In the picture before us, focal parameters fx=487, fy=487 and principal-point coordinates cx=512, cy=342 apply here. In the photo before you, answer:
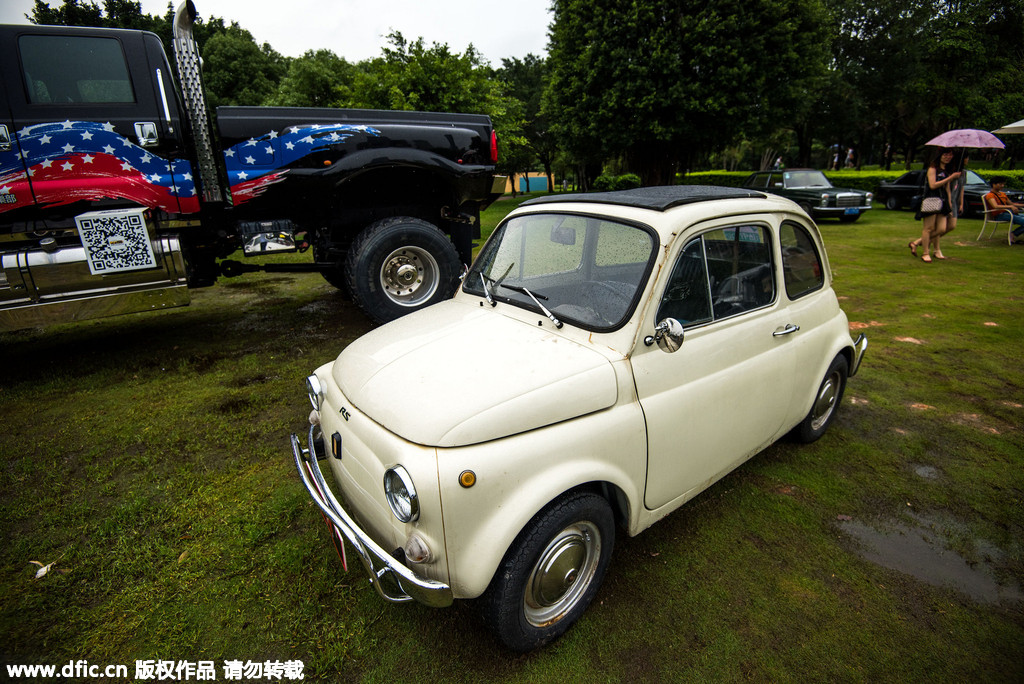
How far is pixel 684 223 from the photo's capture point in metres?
2.38

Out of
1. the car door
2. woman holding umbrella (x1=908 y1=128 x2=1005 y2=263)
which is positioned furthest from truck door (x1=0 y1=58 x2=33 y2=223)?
woman holding umbrella (x1=908 y1=128 x2=1005 y2=263)

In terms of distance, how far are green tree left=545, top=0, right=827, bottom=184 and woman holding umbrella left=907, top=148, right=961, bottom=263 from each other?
295 inches

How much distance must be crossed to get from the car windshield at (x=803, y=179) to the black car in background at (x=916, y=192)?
2.66 m

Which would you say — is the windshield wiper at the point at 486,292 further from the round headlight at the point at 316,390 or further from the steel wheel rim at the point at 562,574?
the steel wheel rim at the point at 562,574

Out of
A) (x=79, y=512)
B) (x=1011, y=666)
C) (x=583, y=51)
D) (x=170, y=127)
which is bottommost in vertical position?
(x=1011, y=666)

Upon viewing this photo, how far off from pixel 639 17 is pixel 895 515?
16.7m

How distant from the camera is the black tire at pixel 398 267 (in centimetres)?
524

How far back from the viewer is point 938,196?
8.75m

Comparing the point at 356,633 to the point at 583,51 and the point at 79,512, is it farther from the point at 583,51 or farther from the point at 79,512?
the point at 583,51

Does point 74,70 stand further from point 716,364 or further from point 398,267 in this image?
point 716,364

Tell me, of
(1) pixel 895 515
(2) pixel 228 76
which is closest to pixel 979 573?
(1) pixel 895 515

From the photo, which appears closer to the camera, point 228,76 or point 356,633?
point 356,633

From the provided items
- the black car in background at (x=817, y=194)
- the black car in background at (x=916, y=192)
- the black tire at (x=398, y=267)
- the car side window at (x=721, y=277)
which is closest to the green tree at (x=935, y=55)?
A: the black car in background at (x=916, y=192)

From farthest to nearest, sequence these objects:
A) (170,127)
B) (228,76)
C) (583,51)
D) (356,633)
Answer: (228,76) < (583,51) < (170,127) < (356,633)
